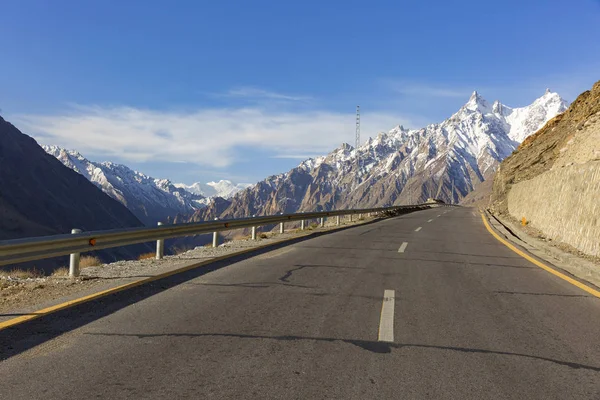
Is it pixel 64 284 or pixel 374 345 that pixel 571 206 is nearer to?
pixel 374 345

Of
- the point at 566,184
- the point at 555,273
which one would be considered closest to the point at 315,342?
the point at 555,273

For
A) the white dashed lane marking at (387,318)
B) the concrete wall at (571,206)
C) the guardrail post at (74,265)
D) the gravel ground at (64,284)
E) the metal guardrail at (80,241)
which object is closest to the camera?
the white dashed lane marking at (387,318)

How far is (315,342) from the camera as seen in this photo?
15.0ft

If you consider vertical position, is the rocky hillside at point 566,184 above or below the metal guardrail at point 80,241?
above

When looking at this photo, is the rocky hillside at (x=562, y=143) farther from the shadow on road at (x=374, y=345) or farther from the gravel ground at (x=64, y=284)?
the gravel ground at (x=64, y=284)

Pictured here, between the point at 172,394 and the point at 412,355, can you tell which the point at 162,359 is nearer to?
the point at 172,394

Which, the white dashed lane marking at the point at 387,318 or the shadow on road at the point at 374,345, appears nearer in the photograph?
the shadow on road at the point at 374,345

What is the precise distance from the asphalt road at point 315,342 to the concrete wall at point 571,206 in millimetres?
3401

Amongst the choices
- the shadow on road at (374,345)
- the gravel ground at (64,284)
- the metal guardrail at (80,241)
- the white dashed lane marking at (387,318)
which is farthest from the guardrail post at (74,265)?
the white dashed lane marking at (387,318)

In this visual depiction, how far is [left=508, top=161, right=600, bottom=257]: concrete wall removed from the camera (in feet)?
34.5

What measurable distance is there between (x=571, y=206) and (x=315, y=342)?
10.6 meters

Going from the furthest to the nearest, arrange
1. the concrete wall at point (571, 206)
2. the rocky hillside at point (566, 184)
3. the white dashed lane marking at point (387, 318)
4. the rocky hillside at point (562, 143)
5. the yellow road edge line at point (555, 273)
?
the rocky hillside at point (562, 143), the rocky hillside at point (566, 184), the concrete wall at point (571, 206), the yellow road edge line at point (555, 273), the white dashed lane marking at point (387, 318)

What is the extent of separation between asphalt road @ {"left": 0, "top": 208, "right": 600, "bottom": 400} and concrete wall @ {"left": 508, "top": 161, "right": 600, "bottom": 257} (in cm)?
340

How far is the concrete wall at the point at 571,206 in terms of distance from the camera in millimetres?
10508
